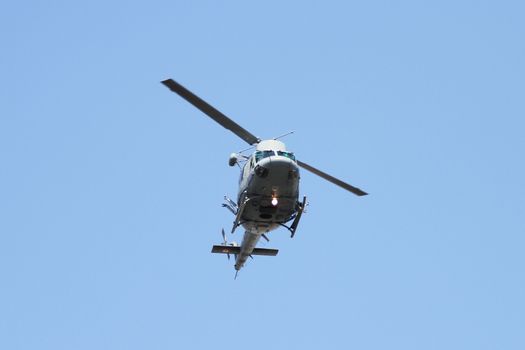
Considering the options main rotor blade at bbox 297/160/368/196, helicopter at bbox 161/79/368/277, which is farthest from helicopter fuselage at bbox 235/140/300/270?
main rotor blade at bbox 297/160/368/196

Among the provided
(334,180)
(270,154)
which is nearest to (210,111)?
(270,154)

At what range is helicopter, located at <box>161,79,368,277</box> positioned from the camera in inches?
1687

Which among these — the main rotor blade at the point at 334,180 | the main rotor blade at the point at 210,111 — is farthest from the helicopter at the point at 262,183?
the main rotor blade at the point at 334,180

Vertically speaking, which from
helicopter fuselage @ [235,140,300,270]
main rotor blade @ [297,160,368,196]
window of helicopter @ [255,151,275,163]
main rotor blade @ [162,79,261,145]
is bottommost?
helicopter fuselage @ [235,140,300,270]

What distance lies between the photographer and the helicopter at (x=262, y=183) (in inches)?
1687

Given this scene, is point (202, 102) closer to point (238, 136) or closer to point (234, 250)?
point (238, 136)

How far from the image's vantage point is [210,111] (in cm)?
4422

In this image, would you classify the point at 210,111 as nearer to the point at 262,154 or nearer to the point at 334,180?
the point at 262,154

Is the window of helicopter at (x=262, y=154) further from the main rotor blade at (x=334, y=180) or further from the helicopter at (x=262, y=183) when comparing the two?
the main rotor blade at (x=334, y=180)

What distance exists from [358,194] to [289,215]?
6349 millimetres

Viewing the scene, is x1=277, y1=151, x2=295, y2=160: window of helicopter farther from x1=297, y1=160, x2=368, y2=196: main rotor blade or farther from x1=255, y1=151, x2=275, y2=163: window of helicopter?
x1=297, y1=160, x2=368, y2=196: main rotor blade

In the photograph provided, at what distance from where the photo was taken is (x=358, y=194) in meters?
50.1

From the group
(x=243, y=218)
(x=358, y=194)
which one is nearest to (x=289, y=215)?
(x=243, y=218)

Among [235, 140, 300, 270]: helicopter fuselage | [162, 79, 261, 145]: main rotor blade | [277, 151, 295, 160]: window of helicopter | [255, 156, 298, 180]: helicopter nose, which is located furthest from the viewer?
[162, 79, 261, 145]: main rotor blade
